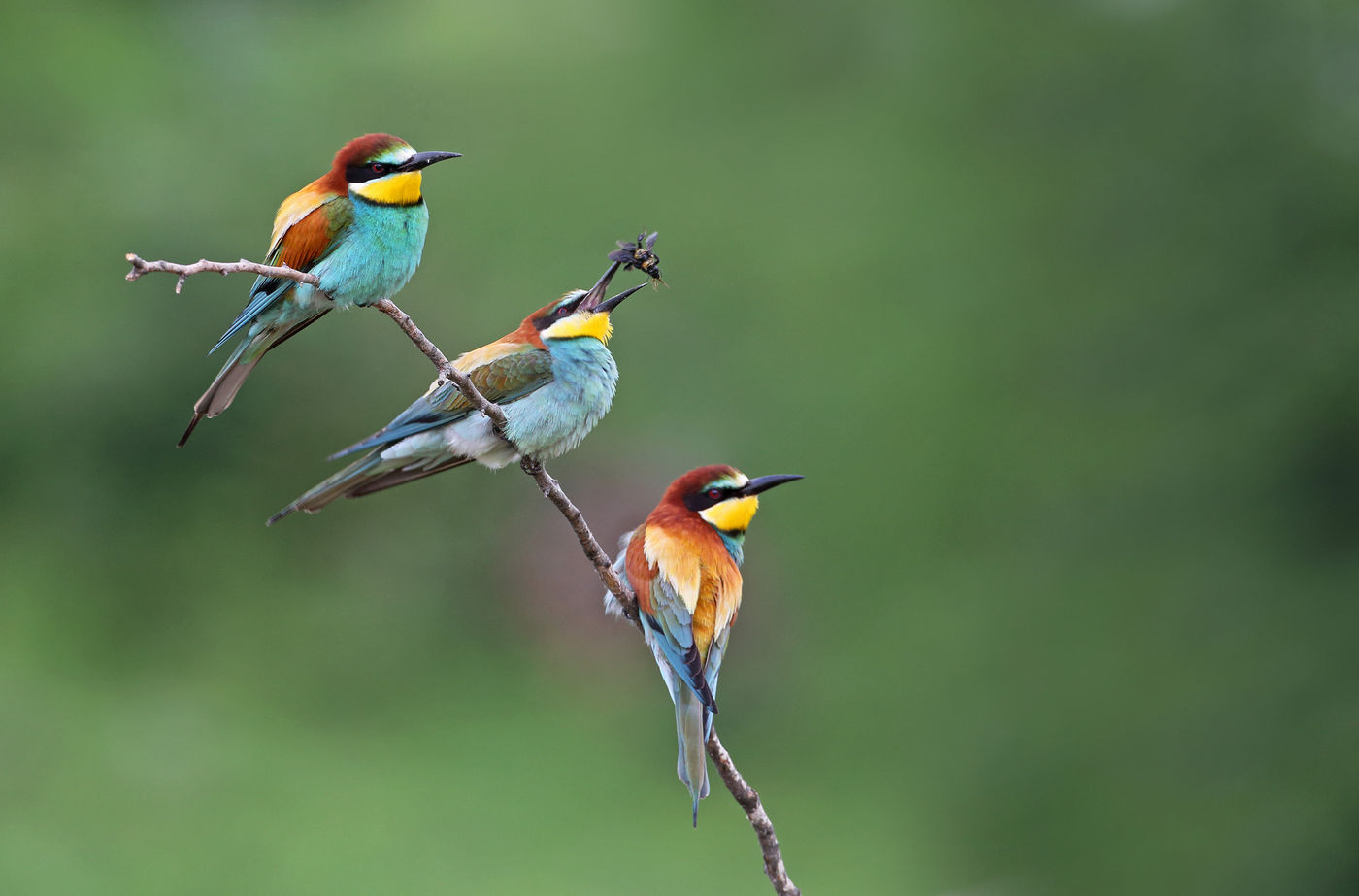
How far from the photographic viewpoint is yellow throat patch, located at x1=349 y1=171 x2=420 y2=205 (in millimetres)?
1346

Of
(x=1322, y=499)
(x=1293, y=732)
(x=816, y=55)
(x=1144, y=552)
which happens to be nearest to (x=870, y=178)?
(x=816, y=55)

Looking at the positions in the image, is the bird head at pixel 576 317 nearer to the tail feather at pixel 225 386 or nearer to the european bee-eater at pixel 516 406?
the european bee-eater at pixel 516 406

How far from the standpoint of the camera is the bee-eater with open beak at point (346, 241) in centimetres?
127

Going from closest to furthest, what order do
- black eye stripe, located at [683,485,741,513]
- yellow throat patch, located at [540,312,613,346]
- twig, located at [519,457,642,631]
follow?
twig, located at [519,457,642,631] → black eye stripe, located at [683,485,741,513] → yellow throat patch, located at [540,312,613,346]

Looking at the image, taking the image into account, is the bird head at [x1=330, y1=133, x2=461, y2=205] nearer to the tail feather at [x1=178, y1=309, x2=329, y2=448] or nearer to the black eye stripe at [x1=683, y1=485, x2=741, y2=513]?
the tail feather at [x1=178, y1=309, x2=329, y2=448]

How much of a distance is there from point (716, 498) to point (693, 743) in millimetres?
265

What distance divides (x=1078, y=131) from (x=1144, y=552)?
2005 millimetres

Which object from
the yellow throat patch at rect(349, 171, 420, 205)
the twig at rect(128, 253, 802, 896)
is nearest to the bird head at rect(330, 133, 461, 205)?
the yellow throat patch at rect(349, 171, 420, 205)

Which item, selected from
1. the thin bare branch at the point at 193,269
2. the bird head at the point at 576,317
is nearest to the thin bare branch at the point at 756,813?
the bird head at the point at 576,317

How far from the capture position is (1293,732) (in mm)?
3945

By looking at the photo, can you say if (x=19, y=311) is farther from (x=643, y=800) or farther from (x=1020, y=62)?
(x=1020, y=62)

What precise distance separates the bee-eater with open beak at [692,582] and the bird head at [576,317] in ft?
0.71

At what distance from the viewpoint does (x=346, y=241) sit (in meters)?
1.32

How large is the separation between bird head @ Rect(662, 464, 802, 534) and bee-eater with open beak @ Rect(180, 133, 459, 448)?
0.38 meters
